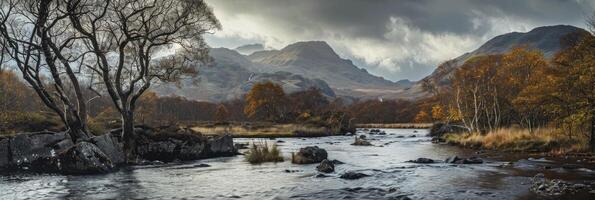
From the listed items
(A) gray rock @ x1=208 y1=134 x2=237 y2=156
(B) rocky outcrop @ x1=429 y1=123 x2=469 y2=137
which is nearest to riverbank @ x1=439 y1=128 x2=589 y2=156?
(B) rocky outcrop @ x1=429 y1=123 x2=469 y2=137

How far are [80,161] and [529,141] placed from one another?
38.1 meters

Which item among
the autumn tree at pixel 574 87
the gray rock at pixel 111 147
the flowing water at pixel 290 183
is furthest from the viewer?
the autumn tree at pixel 574 87

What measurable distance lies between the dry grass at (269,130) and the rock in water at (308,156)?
4299 centimetres

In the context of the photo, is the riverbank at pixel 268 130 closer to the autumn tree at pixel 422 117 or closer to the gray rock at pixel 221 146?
the autumn tree at pixel 422 117

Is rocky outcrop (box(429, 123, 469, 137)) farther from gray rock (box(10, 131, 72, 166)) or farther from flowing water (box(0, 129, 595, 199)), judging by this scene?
gray rock (box(10, 131, 72, 166))

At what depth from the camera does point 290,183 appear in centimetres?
2267

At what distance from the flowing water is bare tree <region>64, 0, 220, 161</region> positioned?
8.14 meters

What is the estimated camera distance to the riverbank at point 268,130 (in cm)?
7918

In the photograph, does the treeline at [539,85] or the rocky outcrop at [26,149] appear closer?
Result: the rocky outcrop at [26,149]

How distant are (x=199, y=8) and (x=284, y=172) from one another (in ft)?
54.7

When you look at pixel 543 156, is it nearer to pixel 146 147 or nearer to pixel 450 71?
pixel 450 71

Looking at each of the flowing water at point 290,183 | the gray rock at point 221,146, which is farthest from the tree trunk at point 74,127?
the gray rock at point 221,146

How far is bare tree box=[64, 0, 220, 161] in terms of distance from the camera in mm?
33219

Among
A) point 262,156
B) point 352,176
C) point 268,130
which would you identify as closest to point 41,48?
point 262,156
